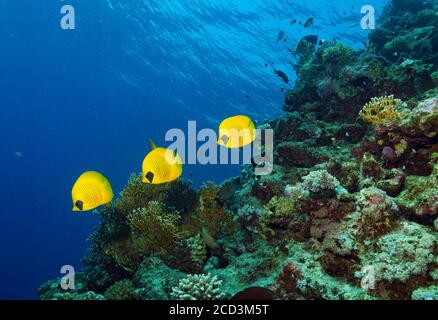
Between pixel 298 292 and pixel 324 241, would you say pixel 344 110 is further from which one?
pixel 298 292

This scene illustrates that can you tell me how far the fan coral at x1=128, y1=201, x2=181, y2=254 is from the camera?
20.6ft

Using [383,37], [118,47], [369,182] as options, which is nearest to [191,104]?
[118,47]

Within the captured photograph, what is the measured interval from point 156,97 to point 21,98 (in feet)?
66.4

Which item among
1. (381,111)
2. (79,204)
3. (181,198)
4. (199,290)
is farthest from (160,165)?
(381,111)

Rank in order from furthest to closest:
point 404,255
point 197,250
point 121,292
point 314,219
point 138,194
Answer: point 138,194
point 197,250
point 121,292
point 314,219
point 404,255

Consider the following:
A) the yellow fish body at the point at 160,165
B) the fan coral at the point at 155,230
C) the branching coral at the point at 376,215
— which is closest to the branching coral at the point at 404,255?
the branching coral at the point at 376,215

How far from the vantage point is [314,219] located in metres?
4.86

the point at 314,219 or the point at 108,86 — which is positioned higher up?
the point at 108,86

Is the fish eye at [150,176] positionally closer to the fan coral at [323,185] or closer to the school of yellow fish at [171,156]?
the school of yellow fish at [171,156]

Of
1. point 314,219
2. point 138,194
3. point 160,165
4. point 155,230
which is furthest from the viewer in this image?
point 138,194

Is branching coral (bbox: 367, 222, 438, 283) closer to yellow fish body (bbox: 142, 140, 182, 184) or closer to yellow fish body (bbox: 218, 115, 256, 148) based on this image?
yellow fish body (bbox: 218, 115, 256, 148)

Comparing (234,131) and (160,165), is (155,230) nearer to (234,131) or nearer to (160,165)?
(160,165)

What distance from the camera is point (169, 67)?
3703cm

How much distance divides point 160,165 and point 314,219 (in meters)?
2.44
